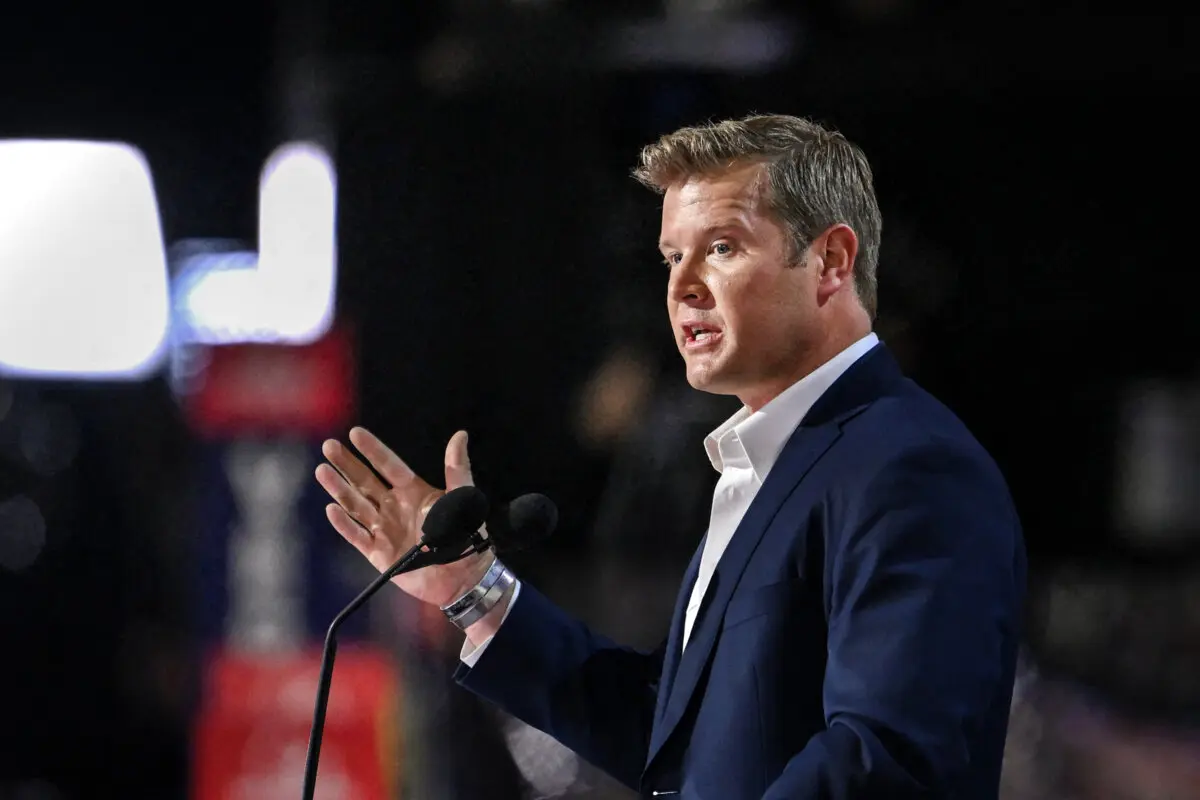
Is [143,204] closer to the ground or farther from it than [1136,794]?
farther from it

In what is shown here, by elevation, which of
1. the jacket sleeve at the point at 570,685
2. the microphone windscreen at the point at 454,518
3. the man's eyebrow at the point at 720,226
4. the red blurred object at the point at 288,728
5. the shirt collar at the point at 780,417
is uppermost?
the man's eyebrow at the point at 720,226

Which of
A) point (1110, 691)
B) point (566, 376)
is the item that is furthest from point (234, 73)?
point (1110, 691)

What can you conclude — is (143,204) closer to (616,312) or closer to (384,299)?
(384,299)

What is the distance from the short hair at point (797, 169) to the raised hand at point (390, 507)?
443 millimetres

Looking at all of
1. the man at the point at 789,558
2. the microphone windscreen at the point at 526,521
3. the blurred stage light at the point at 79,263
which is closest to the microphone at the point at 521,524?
the microphone windscreen at the point at 526,521

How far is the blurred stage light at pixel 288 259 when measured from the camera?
2.07 meters

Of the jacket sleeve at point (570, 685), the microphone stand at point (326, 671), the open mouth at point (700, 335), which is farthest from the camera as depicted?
the jacket sleeve at point (570, 685)

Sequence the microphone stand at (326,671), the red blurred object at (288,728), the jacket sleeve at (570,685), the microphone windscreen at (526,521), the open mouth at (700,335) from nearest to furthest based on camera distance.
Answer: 1. the microphone stand at (326,671)
2. the microphone windscreen at (526,521)
3. the open mouth at (700,335)
4. the jacket sleeve at (570,685)
5. the red blurred object at (288,728)

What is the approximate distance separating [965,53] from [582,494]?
882 millimetres

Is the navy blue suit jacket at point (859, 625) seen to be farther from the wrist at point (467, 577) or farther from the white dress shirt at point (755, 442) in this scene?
the wrist at point (467, 577)

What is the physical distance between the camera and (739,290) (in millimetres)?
1437

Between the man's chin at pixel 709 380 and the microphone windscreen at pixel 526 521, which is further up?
the man's chin at pixel 709 380

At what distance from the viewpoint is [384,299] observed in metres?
2.06

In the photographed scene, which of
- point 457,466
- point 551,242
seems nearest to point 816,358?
point 457,466
